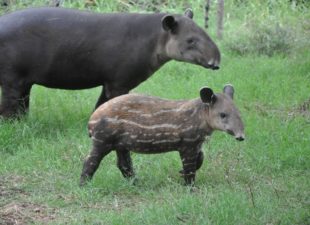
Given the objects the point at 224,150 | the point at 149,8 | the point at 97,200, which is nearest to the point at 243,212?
the point at 97,200

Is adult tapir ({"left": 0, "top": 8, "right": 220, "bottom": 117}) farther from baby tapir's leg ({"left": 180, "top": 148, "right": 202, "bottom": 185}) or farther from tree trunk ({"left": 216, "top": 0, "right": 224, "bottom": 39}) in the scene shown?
tree trunk ({"left": 216, "top": 0, "right": 224, "bottom": 39})

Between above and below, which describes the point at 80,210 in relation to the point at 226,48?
above

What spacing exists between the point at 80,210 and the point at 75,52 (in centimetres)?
269

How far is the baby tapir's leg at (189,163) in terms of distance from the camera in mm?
7004

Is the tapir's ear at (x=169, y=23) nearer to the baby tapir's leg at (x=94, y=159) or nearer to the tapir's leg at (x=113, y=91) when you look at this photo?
the tapir's leg at (x=113, y=91)

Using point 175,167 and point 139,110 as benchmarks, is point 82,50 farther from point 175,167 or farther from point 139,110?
point 139,110

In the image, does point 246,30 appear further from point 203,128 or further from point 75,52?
point 203,128

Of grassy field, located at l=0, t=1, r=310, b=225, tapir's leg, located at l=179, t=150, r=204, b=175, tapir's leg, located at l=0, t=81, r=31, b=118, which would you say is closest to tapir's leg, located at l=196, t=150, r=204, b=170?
tapir's leg, located at l=179, t=150, r=204, b=175

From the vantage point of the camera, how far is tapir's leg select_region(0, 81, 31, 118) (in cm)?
895

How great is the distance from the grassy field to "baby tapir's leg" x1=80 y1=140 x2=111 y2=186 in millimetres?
104

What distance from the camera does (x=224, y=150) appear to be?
8297mm

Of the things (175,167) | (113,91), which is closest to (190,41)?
(113,91)

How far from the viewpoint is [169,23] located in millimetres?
8586

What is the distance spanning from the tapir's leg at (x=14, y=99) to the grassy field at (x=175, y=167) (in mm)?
175
